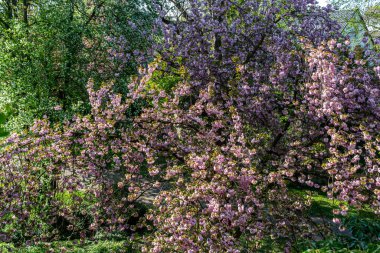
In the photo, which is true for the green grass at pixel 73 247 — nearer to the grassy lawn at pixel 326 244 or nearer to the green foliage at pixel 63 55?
the grassy lawn at pixel 326 244

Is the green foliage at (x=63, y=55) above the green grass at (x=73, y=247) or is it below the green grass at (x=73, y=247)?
above

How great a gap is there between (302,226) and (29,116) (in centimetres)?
774

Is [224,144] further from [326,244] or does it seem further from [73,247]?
[73,247]

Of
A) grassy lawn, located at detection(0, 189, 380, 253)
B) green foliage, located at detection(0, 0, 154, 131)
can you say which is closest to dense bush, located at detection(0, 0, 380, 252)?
grassy lawn, located at detection(0, 189, 380, 253)

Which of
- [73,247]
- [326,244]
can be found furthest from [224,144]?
[73,247]

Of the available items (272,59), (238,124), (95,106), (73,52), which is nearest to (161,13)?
(73,52)

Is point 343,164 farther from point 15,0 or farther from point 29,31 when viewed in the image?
point 15,0

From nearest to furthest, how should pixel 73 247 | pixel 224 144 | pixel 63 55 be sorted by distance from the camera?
pixel 73 247
pixel 224 144
pixel 63 55

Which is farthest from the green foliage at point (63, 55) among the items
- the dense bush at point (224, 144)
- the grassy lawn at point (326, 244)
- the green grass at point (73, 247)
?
the grassy lawn at point (326, 244)

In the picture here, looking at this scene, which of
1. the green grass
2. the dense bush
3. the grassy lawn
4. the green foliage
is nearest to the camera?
the grassy lawn

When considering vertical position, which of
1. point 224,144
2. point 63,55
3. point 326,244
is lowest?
point 326,244

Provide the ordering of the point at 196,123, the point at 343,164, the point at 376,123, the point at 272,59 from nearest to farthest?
the point at 343,164
the point at 376,123
the point at 196,123
the point at 272,59

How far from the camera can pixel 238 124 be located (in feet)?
23.4

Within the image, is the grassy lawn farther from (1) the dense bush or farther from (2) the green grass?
(1) the dense bush
